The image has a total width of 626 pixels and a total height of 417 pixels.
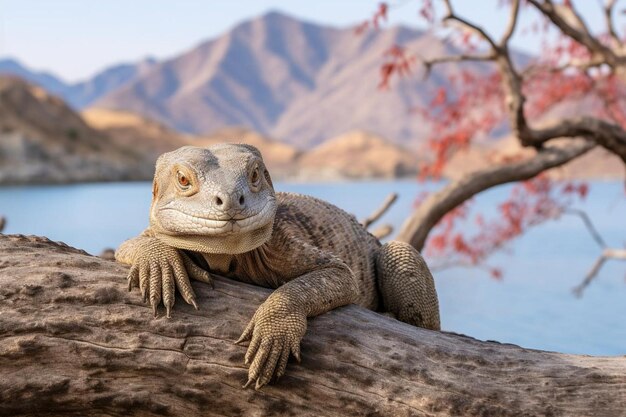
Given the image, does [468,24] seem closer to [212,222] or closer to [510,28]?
[510,28]

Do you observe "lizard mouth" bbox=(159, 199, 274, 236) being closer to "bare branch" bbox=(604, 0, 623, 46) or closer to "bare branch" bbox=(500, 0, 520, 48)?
"bare branch" bbox=(500, 0, 520, 48)

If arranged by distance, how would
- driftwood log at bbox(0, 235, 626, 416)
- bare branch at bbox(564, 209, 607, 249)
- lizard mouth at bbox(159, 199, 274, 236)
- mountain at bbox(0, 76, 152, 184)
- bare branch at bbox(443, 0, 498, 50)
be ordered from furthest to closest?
mountain at bbox(0, 76, 152, 184), bare branch at bbox(564, 209, 607, 249), bare branch at bbox(443, 0, 498, 50), driftwood log at bbox(0, 235, 626, 416), lizard mouth at bbox(159, 199, 274, 236)

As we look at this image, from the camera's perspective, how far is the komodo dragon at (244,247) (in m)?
3.04

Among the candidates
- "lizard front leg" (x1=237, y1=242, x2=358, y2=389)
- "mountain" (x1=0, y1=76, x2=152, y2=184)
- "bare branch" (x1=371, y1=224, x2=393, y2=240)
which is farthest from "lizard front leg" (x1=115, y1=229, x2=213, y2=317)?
"mountain" (x1=0, y1=76, x2=152, y2=184)

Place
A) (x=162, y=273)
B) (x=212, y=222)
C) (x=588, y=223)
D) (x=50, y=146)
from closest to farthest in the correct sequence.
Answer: (x=212, y=222), (x=162, y=273), (x=588, y=223), (x=50, y=146)

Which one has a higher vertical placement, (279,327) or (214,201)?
(214,201)

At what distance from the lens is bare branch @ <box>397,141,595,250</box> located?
6.93m

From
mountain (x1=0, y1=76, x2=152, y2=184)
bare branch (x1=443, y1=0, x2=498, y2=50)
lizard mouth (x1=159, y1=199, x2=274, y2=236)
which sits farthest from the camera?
mountain (x1=0, y1=76, x2=152, y2=184)

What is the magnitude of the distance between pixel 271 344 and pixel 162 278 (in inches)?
24.5

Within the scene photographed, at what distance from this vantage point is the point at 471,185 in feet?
23.2

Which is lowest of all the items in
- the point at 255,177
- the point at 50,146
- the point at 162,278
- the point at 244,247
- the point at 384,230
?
the point at 162,278

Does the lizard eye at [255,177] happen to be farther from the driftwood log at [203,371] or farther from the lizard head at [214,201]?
the driftwood log at [203,371]

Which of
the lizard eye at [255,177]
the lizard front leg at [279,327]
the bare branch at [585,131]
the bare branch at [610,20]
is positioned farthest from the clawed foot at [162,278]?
the bare branch at [610,20]

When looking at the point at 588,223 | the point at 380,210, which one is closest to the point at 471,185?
the point at 380,210
